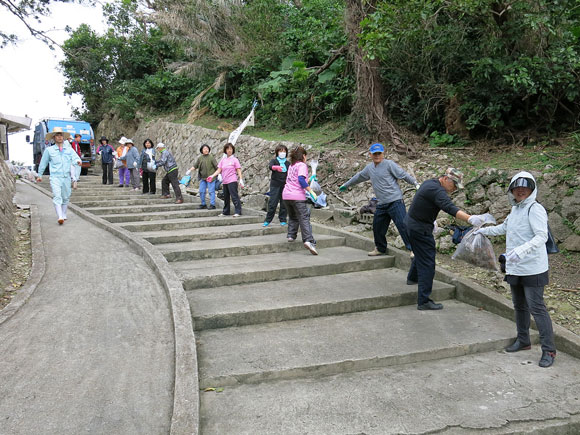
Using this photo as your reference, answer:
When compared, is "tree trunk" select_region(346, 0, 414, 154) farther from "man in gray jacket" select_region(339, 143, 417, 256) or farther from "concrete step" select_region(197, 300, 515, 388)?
"concrete step" select_region(197, 300, 515, 388)

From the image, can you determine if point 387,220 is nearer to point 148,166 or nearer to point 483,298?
point 483,298

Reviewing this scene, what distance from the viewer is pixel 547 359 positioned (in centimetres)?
432

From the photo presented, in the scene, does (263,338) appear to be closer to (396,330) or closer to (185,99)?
(396,330)

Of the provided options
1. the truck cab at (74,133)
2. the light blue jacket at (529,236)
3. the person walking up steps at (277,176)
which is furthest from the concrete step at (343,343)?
the truck cab at (74,133)

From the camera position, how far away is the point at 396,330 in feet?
16.3

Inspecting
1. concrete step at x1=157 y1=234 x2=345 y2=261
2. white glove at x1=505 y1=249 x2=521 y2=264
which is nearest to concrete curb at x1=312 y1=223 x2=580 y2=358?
white glove at x1=505 y1=249 x2=521 y2=264

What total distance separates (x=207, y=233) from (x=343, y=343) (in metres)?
4.73

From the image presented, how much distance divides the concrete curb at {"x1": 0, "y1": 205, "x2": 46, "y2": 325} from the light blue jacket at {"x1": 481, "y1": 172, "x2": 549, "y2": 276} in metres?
5.07

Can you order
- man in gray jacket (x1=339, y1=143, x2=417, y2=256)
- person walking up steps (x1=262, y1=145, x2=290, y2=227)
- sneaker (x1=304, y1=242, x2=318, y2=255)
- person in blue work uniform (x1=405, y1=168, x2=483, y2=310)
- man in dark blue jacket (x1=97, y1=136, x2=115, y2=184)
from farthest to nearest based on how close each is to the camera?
man in dark blue jacket (x1=97, y1=136, x2=115, y2=184), person walking up steps (x1=262, y1=145, x2=290, y2=227), sneaker (x1=304, y1=242, x2=318, y2=255), man in gray jacket (x1=339, y1=143, x2=417, y2=256), person in blue work uniform (x1=405, y1=168, x2=483, y2=310)

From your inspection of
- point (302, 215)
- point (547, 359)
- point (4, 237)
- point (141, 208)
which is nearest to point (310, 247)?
point (302, 215)

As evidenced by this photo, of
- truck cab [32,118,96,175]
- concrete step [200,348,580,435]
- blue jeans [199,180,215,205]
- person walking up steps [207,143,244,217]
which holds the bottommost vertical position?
concrete step [200,348,580,435]

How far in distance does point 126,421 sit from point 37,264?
13.5 ft

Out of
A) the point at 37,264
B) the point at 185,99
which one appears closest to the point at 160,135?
the point at 185,99

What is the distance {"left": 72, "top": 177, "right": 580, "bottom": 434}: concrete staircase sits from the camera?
3.49 meters
